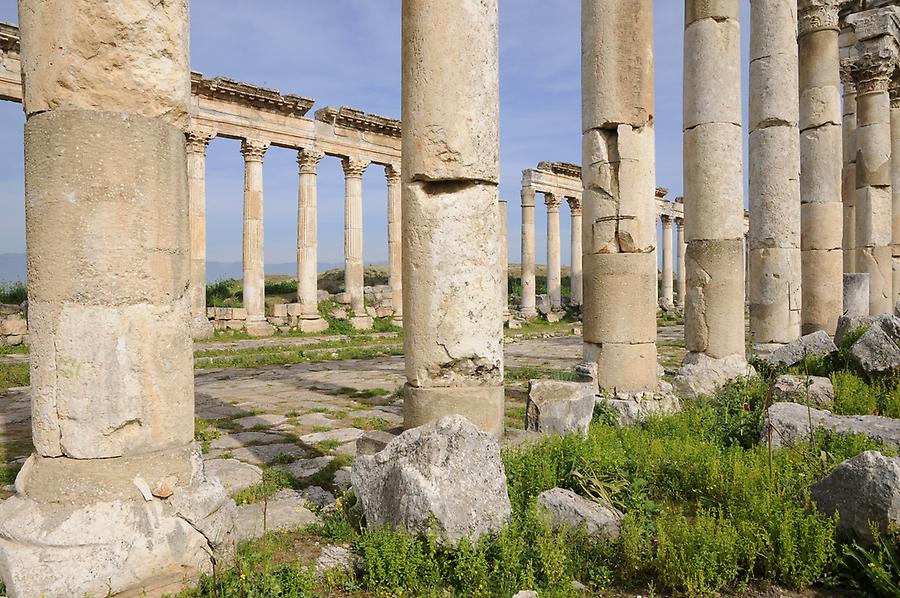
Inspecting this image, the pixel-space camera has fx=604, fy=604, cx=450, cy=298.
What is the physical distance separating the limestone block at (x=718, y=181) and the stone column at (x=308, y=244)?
1596cm

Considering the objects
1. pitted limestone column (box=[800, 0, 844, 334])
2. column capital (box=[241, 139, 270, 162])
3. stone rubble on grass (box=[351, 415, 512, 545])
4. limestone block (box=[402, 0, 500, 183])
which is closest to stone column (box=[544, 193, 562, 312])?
column capital (box=[241, 139, 270, 162])

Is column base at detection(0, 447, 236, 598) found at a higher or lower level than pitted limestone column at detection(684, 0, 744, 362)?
lower

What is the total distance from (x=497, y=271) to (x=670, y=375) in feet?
23.2

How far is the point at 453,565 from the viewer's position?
11.5ft

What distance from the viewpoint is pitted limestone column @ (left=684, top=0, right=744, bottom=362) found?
9305 mm

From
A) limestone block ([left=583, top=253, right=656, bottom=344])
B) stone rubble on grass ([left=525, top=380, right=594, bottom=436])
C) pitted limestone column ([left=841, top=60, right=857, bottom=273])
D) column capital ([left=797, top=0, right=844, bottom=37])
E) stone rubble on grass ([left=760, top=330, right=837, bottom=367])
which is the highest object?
column capital ([left=797, top=0, right=844, bottom=37])

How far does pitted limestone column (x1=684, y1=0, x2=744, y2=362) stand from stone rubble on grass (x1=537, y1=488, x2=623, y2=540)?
615cm

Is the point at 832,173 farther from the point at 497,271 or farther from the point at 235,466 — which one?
the point at 235,466

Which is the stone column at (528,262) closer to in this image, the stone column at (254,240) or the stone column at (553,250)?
the stone column at (553,250)

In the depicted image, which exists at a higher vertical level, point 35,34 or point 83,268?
point 35,34

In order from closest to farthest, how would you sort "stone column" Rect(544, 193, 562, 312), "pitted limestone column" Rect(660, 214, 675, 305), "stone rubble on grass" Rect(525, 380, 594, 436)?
A: "stone rubble on grass" Rect(525, 380, 594, 436), "stone column" Rect(544, 193, 562, 312), "pitted limestone column" Rect(660, 214, 675, 305)

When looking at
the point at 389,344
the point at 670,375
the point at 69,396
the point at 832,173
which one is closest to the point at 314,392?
the point at 670,375

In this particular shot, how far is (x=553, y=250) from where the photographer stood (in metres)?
30.8

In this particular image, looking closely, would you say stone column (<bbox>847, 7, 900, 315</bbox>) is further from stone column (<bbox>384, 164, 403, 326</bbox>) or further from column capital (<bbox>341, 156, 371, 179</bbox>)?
column capital (<bbox>341, 156, 371, 179</bbox>)
